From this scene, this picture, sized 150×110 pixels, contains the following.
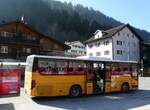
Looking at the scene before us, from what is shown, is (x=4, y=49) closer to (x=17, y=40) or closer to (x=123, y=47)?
(x=17, y=40)

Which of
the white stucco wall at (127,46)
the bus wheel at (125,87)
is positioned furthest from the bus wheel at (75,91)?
the white stucco wall at (127,46)

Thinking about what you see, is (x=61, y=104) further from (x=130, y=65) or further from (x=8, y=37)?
(x=8, y=37)

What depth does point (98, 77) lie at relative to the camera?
19.2 meters

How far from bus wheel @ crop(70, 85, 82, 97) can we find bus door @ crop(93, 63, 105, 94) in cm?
126

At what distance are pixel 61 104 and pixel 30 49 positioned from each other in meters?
36.1

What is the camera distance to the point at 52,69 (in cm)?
1692

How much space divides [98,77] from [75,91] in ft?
7.19

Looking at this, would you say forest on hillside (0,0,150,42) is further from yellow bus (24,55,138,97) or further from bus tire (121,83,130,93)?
yellow bus (24,55,138,97)

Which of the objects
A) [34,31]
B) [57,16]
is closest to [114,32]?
[34,31]

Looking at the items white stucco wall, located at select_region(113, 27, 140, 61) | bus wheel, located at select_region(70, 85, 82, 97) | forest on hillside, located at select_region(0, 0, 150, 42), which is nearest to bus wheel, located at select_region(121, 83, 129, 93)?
bus wheel, located at select_region(70, 85, 82, 97)

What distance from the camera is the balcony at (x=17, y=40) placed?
47.1 m

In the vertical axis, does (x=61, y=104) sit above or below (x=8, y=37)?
below

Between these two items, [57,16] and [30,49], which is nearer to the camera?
[30,49]

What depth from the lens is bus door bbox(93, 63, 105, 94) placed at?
62.2ft
